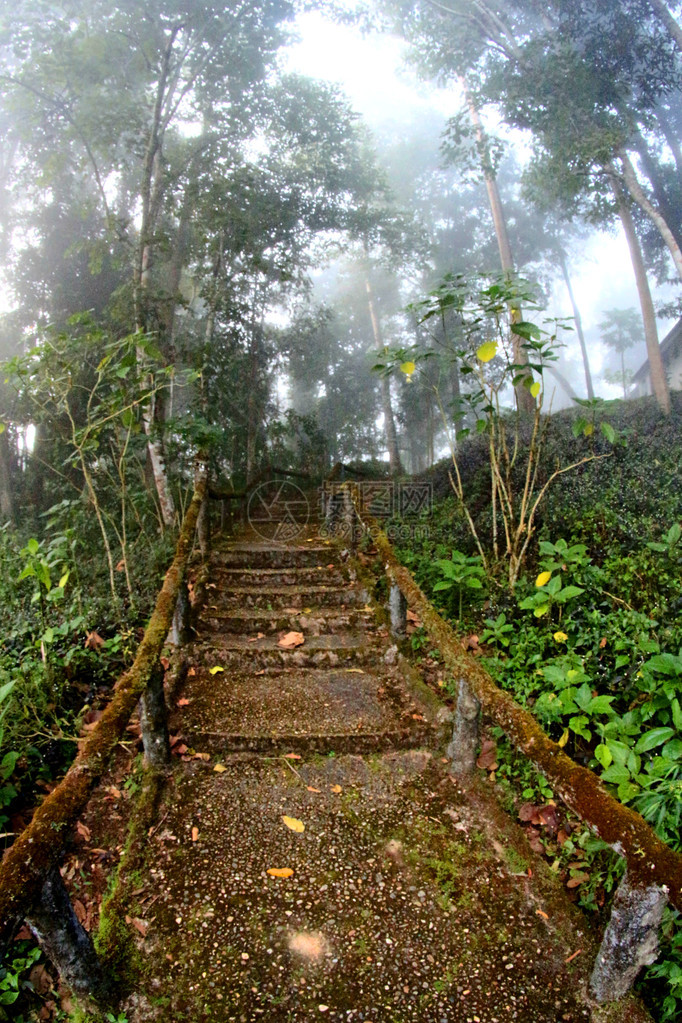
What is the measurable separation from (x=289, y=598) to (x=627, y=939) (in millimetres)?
3778

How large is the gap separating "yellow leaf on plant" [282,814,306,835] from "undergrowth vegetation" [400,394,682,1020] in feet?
3.79

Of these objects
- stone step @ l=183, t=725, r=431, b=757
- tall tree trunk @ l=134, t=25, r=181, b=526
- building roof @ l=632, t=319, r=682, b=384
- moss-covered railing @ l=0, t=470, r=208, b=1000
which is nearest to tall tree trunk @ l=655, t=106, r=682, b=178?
building roof @ l=632, t=319, r=682, b=384

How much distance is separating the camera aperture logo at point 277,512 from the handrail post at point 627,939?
5.91 metres

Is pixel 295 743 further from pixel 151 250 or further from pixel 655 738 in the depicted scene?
pixel 151 250

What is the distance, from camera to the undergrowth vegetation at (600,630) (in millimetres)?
2398

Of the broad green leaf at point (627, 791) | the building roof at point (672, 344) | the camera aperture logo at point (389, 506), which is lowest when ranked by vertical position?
the broad green leaf at point (627, 791)

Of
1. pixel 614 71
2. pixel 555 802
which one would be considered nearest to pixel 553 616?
pixel 555 802

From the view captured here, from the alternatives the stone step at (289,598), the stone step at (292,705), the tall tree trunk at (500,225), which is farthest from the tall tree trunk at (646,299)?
the stone step at (292,705)

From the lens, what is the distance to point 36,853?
5.36 ft

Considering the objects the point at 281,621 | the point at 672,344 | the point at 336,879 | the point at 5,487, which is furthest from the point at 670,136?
the point at 5,487

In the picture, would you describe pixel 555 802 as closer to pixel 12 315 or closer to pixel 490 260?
pixel 12 315

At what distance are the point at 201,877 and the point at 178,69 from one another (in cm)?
979

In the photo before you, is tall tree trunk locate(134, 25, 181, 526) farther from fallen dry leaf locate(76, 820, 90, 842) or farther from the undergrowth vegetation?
fallen dry leaf locate(76, 820, 90, 842)

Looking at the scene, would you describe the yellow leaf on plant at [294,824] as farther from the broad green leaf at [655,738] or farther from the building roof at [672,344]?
the building roof at [672,344]
